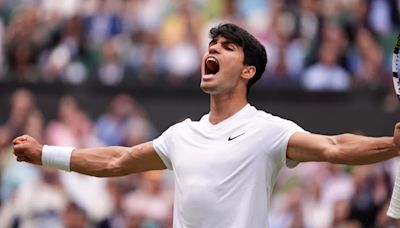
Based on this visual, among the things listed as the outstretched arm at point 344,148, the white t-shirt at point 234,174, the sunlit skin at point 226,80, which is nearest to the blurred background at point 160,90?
the sunlit skin at point 226,80

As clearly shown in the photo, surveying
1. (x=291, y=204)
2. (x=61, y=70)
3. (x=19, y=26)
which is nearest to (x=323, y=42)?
(x=291, y=204)

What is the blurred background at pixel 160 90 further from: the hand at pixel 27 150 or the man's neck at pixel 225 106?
the hand at pixel 27 150

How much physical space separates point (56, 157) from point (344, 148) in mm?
1933

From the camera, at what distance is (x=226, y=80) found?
23.8 ft

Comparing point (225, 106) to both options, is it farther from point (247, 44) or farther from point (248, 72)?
point (247, 44)

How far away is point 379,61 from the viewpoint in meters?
12.8

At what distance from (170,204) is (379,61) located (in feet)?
8.08

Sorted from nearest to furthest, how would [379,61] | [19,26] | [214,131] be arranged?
[214,131] < [379,61] < [19,26]

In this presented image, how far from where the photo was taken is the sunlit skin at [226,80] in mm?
7254

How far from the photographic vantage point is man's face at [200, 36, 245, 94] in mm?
7242

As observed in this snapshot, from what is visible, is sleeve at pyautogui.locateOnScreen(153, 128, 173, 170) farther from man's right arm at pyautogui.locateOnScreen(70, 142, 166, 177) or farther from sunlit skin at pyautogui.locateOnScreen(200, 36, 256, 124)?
sunlit skin at pyautogui.locateOnScreen(200, 36, 256, 124)

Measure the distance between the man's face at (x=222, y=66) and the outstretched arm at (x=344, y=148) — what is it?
1.84 feet

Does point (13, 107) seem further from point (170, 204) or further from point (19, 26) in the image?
point (170, 204)

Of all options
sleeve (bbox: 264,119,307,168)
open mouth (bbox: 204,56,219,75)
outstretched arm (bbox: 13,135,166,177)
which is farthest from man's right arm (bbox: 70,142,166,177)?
sleeve (bbox: 264,119,307,168)
